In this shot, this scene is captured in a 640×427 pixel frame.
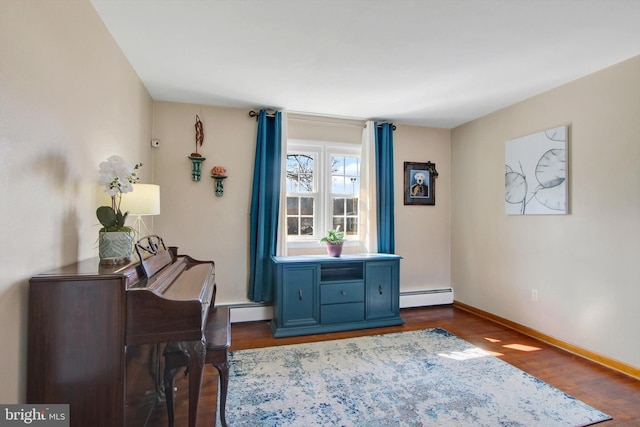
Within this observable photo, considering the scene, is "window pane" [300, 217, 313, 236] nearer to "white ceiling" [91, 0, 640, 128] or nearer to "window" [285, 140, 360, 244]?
"window" [285, 140, 360, 244]

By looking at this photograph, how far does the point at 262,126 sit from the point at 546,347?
3649mm

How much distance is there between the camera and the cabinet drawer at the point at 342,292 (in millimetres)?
3256

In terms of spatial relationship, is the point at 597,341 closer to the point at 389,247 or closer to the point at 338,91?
the point at 389,247

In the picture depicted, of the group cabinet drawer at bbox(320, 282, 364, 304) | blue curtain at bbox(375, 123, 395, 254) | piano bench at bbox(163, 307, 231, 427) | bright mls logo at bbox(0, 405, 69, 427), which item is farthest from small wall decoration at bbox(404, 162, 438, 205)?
bright mls logo at bbox(0, 405, 69, 427)

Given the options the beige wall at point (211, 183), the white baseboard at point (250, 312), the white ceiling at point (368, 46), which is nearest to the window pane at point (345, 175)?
the beige wall at point (211, 183)

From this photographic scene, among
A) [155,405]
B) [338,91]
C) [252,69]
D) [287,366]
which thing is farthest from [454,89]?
[155,405]

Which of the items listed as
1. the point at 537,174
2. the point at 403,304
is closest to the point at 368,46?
the point at 537,174

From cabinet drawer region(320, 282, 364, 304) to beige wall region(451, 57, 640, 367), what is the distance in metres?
1.64

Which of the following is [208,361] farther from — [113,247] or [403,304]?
[403,304]

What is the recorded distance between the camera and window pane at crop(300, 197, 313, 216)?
12.5ft

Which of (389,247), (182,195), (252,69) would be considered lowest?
(389,247)

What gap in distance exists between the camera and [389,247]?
3859 millimetres

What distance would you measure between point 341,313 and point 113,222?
2.43m

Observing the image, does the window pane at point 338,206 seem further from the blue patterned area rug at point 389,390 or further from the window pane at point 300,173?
the blue patterned area rug at point 389,390
